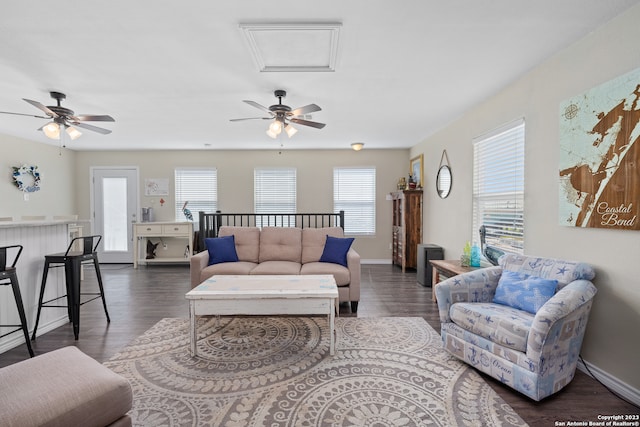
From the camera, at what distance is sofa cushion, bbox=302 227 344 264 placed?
12.5ft

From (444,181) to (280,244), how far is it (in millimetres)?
2704

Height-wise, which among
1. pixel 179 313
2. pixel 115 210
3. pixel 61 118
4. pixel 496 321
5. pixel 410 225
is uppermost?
pixel 61 118

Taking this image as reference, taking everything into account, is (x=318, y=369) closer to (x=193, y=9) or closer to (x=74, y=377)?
(x=74, y=377)

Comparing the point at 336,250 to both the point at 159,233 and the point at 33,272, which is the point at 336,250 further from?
the point at 159,233

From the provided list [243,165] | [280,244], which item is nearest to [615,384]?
[280,244]

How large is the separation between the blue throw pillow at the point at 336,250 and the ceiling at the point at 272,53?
1.70 meters

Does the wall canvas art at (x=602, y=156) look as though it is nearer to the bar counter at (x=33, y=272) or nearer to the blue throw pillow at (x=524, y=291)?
the blue throw pillow at (x=524, y=291)

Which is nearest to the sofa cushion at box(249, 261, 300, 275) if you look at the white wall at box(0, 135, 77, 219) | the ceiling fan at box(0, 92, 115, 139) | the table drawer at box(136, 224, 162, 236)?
the ceiling fan at box(0, 92, 115, 139)

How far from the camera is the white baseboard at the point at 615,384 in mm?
1746

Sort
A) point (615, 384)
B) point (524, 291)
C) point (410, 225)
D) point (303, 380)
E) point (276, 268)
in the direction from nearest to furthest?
1. point (615, 384)
2. point (303, 380)
3. point (524, 291)
4. point (276, 268)
5. point (410, 225)

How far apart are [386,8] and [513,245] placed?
2502 millimetres

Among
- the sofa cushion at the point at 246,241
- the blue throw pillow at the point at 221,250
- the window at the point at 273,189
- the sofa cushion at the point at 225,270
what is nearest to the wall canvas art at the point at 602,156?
the sofa cushion at the point at 225,270

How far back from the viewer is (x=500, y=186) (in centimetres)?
306

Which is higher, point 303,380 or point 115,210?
point 115,210
